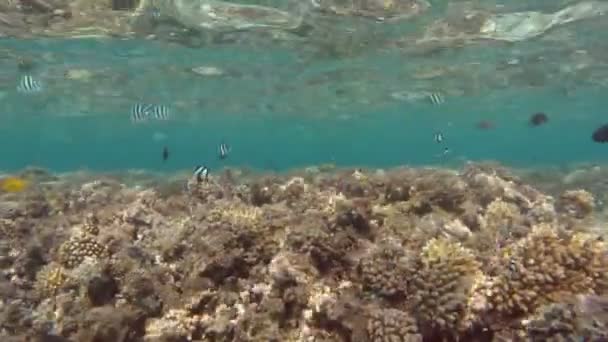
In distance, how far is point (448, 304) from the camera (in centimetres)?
494

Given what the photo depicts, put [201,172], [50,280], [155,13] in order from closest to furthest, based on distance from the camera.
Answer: [50,280], [201,172], [155,13]

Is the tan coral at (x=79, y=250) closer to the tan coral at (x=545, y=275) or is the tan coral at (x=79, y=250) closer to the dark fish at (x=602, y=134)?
the tan coral at (x=545, y=275)

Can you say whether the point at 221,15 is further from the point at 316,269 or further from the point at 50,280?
the point at 316,269

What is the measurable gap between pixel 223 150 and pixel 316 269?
5.16 m

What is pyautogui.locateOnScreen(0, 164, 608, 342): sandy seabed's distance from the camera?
4.97 metres

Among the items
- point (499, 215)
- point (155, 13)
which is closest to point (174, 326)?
point (499, 215)

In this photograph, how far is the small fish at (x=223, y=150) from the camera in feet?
34.5

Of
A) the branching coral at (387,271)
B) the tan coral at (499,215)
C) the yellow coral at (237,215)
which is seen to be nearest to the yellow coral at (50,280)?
the yellow coral at (237,215)

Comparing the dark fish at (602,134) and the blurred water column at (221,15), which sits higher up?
the blurred water column at (221,15)

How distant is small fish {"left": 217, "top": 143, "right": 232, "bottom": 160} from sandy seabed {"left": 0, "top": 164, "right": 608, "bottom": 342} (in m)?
1.87

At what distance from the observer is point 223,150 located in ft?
34.6

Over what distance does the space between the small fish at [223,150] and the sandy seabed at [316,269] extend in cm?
187

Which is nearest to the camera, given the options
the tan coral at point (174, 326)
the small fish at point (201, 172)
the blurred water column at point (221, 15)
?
the tan coral at point (174, 326)

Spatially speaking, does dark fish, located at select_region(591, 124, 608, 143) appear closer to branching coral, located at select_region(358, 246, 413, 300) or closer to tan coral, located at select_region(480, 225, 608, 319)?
tan coral, located at select_region(480, 225, 608, 319)
